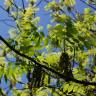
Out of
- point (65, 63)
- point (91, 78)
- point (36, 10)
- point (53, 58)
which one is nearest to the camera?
point (65, 63)

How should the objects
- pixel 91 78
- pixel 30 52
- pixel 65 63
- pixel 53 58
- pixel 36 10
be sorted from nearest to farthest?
pixel 30 52 < pixel 65 63 < pixel 53 58 < pixel 36 10 < pixel 91 78

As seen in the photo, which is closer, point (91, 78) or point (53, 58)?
point (53, 58)

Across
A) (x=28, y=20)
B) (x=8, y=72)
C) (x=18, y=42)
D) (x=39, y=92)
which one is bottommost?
(x=39, y=92)

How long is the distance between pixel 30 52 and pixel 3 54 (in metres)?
0.52

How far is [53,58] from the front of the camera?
19.8ft

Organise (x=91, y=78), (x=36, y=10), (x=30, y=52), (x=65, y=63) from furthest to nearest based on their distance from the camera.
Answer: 1. (x=91, y=78)
2. (x=36, y=10)
3. (x=65, y=63)
4. (x=30, y=52)

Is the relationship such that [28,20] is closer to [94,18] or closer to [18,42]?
[18,42]

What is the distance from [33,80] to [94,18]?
11.0ft

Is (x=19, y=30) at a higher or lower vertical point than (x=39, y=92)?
higher

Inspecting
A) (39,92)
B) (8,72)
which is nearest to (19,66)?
(8,72)

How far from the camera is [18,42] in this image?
15.4 feet

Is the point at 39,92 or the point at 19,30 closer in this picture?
the point at 19,30

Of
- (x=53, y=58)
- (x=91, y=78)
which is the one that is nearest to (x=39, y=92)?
(x=53, y=58)

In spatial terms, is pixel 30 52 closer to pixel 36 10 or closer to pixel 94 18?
pixel 36 10
